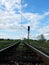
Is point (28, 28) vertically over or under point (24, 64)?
over

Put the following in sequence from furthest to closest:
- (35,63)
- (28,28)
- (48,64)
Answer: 1. (28,28)
2. (35,63)
3. (48,64)

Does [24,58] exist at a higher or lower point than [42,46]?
lower

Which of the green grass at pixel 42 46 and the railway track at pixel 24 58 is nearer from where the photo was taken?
the railway track at pixel 24 58

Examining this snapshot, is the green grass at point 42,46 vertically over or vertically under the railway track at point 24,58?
over

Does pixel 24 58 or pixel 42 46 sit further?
pixel 42 46

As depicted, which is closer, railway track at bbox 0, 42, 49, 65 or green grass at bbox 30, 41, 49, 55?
railway track at bbox 0, 42, 49, 65

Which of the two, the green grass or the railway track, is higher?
the green grass

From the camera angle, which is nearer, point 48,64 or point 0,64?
point 48,64

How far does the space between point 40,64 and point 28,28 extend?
3596 centimetres

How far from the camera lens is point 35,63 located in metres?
6.61

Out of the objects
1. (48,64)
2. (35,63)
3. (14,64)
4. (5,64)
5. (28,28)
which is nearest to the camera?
(48,64)

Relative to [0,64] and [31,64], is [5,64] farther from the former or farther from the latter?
[31,64]

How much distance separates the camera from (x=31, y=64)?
637 centimetres

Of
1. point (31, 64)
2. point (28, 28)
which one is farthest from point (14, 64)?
point (28, 28)
